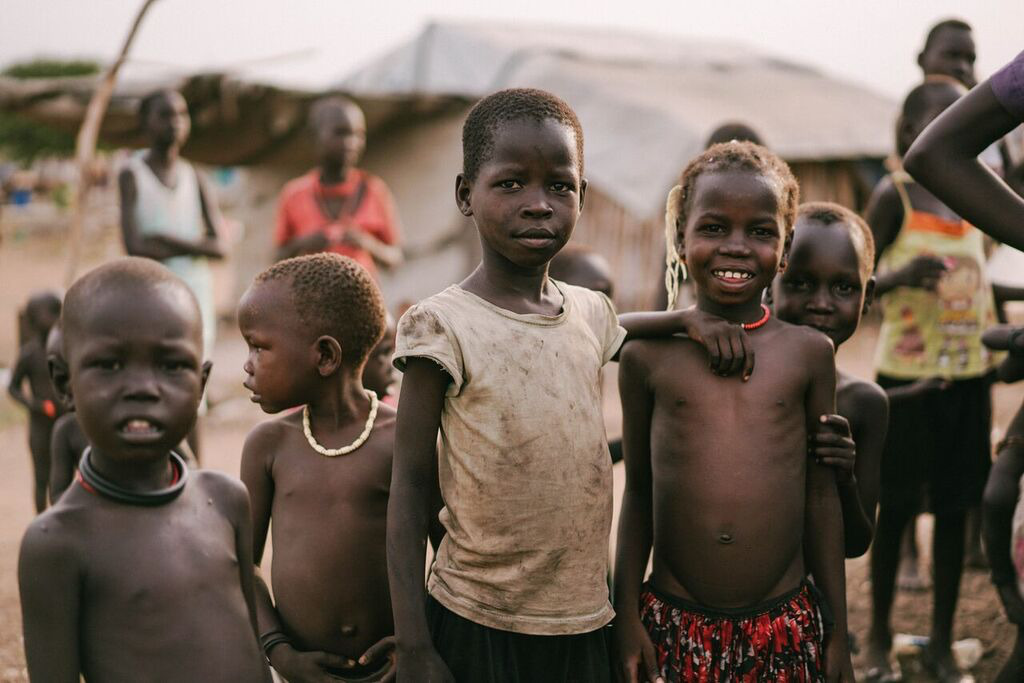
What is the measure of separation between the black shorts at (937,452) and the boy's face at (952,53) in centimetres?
125

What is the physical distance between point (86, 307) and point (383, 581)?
867 mm

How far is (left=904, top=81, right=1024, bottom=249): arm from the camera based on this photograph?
181 centimetres

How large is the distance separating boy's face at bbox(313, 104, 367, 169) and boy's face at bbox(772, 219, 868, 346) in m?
2.88

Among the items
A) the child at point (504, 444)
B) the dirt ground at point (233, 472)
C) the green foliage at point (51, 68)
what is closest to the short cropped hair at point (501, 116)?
the child at point (504, 444)

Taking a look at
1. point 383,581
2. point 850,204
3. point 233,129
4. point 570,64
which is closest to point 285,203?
point 383,581

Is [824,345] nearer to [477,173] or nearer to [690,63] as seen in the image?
[477,173]

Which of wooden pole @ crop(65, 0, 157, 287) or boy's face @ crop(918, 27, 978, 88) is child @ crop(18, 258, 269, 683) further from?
wooden pole @ crop(65, 0, 157, 287)

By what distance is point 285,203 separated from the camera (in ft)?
15.9

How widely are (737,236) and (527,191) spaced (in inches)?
21.0

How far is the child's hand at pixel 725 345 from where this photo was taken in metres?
2.10

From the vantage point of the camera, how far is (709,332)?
6.97ft

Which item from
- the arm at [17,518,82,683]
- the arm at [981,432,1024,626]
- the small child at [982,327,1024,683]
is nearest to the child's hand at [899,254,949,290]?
the small child at [982,327,1024,683]

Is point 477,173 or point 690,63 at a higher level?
point 477,173

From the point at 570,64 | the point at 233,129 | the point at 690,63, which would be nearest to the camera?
the point at 233,129
